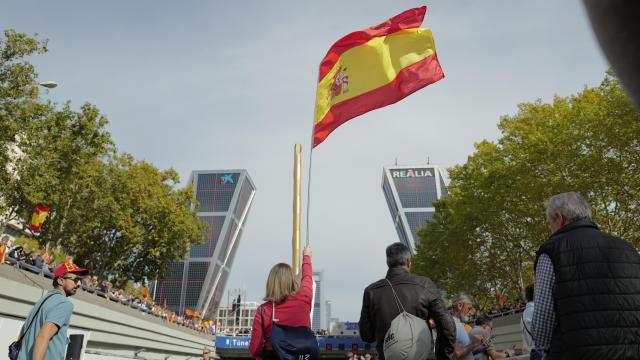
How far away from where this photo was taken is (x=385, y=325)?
169 inches

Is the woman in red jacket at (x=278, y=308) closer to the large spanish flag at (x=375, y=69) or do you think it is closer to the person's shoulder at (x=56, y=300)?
the person's shoulder at (x=56, y=300)

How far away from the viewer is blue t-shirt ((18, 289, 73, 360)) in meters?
4.01

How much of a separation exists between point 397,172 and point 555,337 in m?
158

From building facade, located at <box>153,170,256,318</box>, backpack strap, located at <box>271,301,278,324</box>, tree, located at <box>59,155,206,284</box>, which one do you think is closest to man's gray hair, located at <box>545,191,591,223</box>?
backpack strap, located at <box>271,301,278,324</box>

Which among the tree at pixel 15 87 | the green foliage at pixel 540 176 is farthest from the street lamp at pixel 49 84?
the green foliage at pixel 540 176

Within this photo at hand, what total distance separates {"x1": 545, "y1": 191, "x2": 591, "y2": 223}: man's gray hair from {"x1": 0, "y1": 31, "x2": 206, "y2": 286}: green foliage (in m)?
19.7

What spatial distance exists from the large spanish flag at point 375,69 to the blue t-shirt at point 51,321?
16.3ft

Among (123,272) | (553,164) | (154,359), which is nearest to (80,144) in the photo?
(154,359)

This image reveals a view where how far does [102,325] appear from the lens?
2302 cm

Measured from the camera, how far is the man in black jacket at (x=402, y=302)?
423cm

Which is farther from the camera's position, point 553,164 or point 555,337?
point 553,164

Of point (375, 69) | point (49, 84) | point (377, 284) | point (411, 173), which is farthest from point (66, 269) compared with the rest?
point (411, 173)

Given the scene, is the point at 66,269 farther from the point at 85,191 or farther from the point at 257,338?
the point at 85,191

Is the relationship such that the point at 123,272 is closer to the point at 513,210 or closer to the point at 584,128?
the point at 513,210
